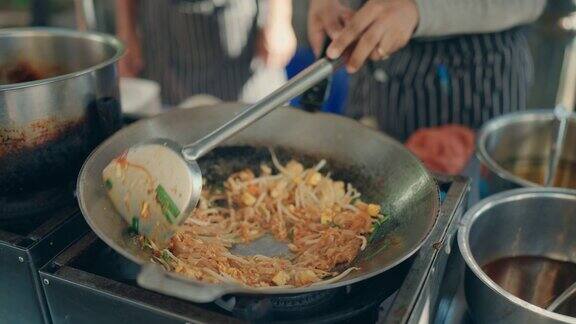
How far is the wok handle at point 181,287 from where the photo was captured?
888 millimetres

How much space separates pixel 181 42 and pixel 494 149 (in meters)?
2.18

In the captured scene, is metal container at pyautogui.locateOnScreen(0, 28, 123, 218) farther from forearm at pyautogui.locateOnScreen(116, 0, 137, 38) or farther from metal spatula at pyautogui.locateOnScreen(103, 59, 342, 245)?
forearm at pyautogui.locateOnScreen(116, 0, 137, 38)

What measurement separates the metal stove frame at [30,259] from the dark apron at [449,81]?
150cm

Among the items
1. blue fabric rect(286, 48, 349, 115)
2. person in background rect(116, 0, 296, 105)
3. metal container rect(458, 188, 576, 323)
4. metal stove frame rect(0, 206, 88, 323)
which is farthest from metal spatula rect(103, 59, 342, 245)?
person in background rect(116, 0, 296, 105)

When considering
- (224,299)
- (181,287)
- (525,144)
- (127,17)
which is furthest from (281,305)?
(127,17)

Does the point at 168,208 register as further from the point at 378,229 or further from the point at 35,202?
the point at 378,229

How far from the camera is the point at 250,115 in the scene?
4.26 ft

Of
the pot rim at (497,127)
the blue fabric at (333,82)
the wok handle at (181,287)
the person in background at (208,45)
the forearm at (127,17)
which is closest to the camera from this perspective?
the wok handle at (181,287)

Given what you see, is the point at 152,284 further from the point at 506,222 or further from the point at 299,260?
the point at 506,222

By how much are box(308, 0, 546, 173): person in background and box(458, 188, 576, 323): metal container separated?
1.99 feet

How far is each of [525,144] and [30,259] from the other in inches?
60.6

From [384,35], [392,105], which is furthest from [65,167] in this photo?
[392,105]

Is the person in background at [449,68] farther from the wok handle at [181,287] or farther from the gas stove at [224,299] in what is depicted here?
the wok handle at [181,287]

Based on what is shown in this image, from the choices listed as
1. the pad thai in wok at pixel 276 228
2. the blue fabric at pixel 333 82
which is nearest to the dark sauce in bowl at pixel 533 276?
the pad thai in wok at pixel 276 228
